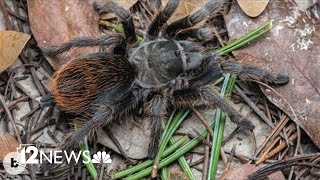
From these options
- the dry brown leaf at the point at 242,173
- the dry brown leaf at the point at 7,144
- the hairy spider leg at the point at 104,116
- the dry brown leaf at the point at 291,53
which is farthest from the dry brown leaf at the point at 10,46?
the dry brown leaf at the point at 242,173

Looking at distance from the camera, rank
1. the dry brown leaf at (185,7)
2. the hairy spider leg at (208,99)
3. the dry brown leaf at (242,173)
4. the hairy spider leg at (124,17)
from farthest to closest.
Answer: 1. the dry brown leaf at (185,7)
2. the hairy spider leg at (124,17)
3. the hairy spider leg at (208,99)
4. the dry brown leaf at (242,173)

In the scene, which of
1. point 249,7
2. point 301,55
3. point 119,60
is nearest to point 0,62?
point 119,60

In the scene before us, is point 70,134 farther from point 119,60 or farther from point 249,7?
point 249,7

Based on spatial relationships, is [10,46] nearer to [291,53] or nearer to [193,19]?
[193,19]

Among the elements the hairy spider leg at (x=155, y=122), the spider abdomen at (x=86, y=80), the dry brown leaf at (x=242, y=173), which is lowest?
the dry brown leaf at (x=242, y=173)

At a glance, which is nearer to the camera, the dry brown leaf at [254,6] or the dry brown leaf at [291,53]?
the dry brown leaf at [291,53]

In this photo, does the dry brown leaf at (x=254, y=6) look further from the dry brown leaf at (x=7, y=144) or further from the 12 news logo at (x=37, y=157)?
the dry brown leaf at (x=7, y=144)

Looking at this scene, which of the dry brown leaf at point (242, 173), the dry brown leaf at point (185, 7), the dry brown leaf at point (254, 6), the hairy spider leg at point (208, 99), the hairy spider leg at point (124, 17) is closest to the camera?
the dry brown leaf at point (242, 173)

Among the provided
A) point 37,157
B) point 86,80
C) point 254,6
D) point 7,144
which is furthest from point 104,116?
point 254,6

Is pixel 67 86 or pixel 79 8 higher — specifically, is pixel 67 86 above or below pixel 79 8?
below
